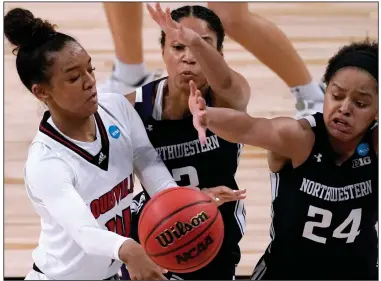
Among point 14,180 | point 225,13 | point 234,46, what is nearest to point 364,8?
point 234,46

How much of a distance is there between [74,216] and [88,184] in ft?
0.64

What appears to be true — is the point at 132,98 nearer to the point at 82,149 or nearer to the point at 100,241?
the point at 82,149

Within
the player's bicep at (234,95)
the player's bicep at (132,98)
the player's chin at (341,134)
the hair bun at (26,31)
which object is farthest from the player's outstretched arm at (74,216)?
the player's chin at (341,134)

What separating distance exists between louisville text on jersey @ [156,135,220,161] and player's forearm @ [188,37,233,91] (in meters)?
0.24

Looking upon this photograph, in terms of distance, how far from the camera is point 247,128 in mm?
2467

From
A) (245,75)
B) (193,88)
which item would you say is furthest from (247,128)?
(245,75)

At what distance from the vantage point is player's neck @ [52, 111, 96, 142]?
258 centimetres

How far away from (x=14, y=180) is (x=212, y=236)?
2.00 metres

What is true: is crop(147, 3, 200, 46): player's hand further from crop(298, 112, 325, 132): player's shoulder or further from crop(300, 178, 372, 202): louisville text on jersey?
crop(300, 178, 372, 202): louisville text on jersey

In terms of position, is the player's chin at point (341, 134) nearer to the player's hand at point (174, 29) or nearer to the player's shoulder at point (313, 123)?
the player's shoulder at point (313, 123)

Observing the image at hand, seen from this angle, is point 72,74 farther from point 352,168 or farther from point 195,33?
point 352,168

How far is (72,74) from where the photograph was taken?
8.25ft

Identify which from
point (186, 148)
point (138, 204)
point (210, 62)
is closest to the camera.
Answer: point (210, 62)

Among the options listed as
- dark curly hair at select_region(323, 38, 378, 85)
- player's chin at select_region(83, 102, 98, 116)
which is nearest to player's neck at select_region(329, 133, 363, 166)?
dark curly hair at select_region(323, 38, 378, 85)
